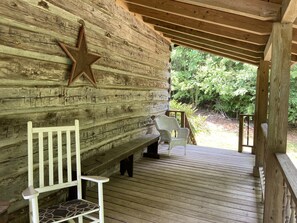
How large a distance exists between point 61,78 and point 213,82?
10.1 metres

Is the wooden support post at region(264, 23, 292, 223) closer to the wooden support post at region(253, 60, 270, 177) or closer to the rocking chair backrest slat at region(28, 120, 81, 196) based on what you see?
the rocking chair backrest slat at region(28, 120, 81, 196)

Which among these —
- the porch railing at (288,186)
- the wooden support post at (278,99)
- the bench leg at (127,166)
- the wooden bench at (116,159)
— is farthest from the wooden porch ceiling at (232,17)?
the bench leg at (127,166)

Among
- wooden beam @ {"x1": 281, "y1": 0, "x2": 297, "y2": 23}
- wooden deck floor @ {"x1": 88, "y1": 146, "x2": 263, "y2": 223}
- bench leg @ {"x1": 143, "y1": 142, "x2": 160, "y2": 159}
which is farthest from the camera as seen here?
bench leg @ {"x1": 143, "y1": 142, "x2": 160, "y2": 159}

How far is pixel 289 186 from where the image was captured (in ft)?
4.42

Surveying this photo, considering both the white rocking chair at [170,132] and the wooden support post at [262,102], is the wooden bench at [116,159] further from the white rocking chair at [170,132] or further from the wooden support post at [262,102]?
the wooden support post at [262,102]

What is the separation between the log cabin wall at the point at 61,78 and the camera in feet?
6.44

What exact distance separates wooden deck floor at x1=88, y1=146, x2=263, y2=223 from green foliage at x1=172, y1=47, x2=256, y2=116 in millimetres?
7183

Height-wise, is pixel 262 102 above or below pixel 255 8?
below

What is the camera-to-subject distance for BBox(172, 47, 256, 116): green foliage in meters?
10.9

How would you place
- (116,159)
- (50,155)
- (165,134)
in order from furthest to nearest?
(165,134), (116,159), (50,155)

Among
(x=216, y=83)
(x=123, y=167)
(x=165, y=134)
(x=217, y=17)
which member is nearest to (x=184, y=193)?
(x=123, y=167)

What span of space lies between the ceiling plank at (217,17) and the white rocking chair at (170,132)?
2.36m

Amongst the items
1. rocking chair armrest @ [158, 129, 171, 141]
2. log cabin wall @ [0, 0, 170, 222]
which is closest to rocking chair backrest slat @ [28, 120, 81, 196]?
log cabin wall @ [0, 0, 170, 222]

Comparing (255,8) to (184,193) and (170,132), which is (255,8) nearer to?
(184,193)
